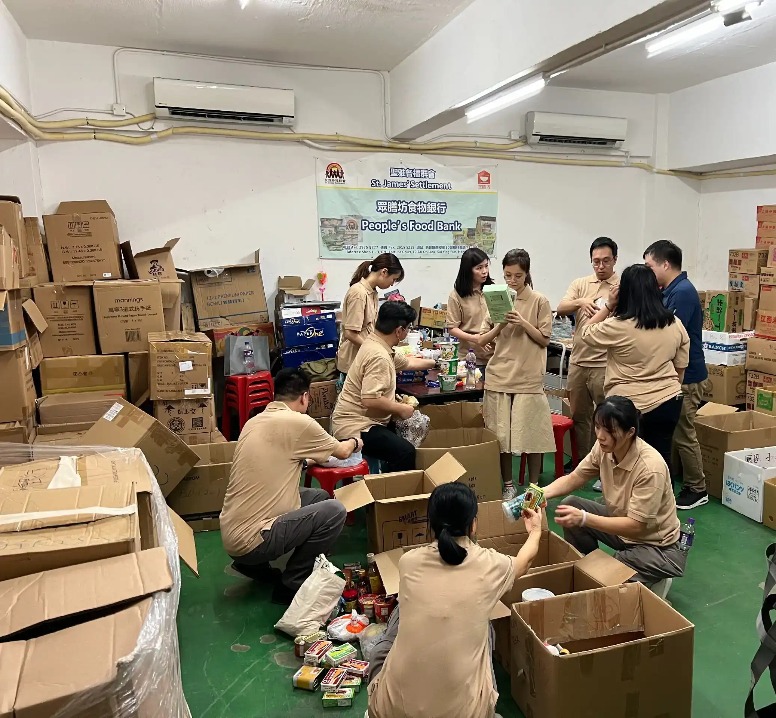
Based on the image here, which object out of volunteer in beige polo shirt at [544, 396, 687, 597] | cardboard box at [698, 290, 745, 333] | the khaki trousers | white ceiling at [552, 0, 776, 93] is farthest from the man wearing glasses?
cardboard box at [698, 290, 745, 333]

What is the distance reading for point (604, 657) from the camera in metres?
1.87

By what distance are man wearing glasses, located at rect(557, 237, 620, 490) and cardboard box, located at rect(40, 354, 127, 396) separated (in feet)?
9.82

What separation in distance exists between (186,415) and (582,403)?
2615 mm

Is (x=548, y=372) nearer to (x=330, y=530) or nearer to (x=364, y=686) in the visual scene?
(x=330, y=530)

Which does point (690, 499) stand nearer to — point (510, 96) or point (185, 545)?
point (510, 96)

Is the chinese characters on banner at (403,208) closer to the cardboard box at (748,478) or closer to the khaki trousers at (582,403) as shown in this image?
the khaki trousers at (582,403)

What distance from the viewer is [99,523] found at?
1711mm

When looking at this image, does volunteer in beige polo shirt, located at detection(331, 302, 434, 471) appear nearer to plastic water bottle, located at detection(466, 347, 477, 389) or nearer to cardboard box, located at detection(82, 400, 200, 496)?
plastic water bottle, located at detection(466, 347, 477, 389)

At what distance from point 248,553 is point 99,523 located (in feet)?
3.66

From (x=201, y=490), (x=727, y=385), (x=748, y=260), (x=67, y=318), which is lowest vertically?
(x=201, y=490)

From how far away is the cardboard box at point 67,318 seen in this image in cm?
404

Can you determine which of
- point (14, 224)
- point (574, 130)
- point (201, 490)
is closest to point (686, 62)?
point (574, 130)

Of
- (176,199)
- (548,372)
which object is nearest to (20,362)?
(176,199)

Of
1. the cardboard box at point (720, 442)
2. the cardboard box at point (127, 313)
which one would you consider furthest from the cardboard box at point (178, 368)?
the cardboard box at point (720, 442)
